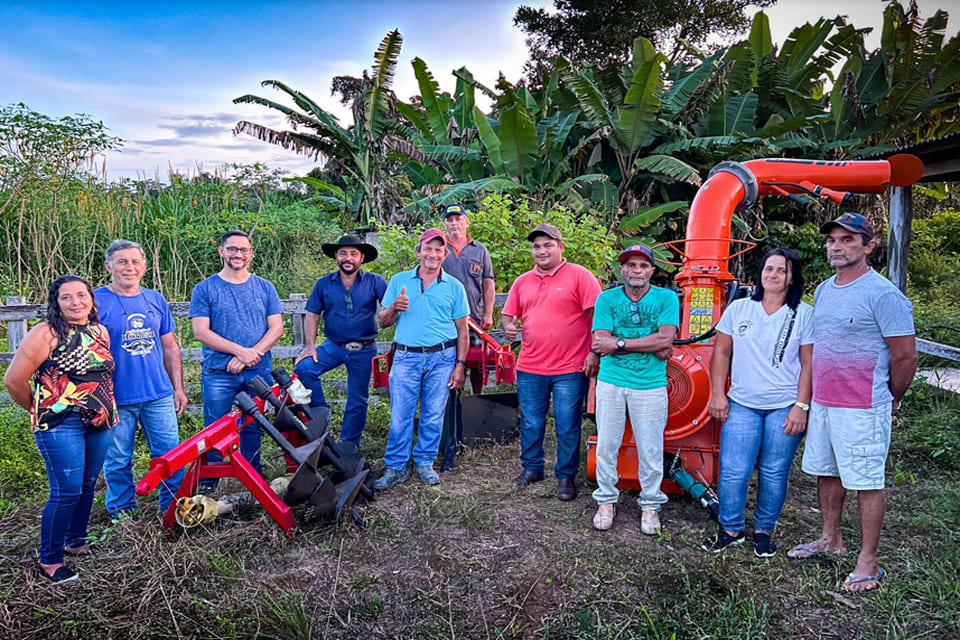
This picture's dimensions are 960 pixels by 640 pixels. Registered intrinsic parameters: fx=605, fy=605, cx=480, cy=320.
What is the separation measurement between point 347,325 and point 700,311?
257 centimetres

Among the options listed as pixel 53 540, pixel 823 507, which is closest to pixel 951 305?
pixel 823 507

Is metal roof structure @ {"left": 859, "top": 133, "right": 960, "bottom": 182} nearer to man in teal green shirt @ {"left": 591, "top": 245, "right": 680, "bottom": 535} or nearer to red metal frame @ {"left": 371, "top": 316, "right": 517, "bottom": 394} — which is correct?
man in teal green shirt @ {"left": 591, "top": 245, "right": 680, "bottom": 535}

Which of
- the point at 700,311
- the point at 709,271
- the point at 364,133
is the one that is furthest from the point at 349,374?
the point at 364,133

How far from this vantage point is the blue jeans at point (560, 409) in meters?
4.16

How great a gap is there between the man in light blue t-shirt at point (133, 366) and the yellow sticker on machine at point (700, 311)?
3467 millimetres

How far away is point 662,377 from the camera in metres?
3.68

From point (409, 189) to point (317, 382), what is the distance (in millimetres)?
9190

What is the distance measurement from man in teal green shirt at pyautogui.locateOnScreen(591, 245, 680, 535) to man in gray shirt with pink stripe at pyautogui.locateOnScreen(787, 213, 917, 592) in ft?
2.73

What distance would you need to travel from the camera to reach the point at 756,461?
11.4 feet

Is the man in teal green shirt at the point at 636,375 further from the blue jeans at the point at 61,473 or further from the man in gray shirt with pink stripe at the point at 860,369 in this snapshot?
the blue jeans at the point at 61,473

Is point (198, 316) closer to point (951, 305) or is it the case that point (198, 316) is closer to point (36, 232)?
point (36, 232)

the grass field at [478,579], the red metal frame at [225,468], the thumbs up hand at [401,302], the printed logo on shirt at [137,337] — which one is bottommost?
the grass field at [478,579]

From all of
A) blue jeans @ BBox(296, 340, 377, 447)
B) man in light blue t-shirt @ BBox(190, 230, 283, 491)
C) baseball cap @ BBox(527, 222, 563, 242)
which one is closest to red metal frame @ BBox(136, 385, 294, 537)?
man in light blue t-shirt @ BBox(190, 230, 283, 491)

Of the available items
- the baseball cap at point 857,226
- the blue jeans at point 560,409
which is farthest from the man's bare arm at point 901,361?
the blue jeans at point 560,409
